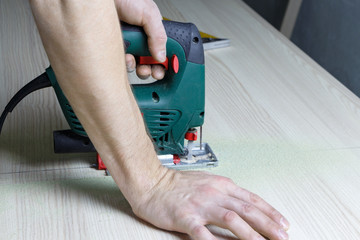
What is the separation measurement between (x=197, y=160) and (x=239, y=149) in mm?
144

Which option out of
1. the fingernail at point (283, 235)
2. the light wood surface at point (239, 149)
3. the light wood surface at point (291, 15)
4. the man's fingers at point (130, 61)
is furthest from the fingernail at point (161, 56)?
the light wood surface at point (291, 15)

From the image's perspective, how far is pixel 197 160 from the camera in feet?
4.93

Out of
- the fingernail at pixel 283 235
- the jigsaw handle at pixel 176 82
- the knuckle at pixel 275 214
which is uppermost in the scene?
the jigsaw handle at pixel 176 82

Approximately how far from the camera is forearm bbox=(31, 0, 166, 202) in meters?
0.99

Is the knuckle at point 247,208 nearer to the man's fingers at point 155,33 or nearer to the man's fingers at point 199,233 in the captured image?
the man's fingers at point 199,233

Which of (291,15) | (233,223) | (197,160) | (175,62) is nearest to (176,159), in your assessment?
(197,160)

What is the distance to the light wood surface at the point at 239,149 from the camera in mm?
1240

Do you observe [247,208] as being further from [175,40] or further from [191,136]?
[175,40]

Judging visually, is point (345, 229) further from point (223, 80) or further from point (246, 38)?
point (246, 38)

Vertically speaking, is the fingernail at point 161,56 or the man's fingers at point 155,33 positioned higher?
A: the man's fingers at point 155,33

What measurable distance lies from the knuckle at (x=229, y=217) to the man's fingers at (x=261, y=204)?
0.08m

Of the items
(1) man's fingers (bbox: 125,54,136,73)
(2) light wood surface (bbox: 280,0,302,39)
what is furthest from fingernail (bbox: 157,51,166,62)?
(2) light wood surface (bbox: 280,0,302,39)

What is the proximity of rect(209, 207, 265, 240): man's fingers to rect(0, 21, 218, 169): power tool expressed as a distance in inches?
12.0

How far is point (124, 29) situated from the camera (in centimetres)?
137
